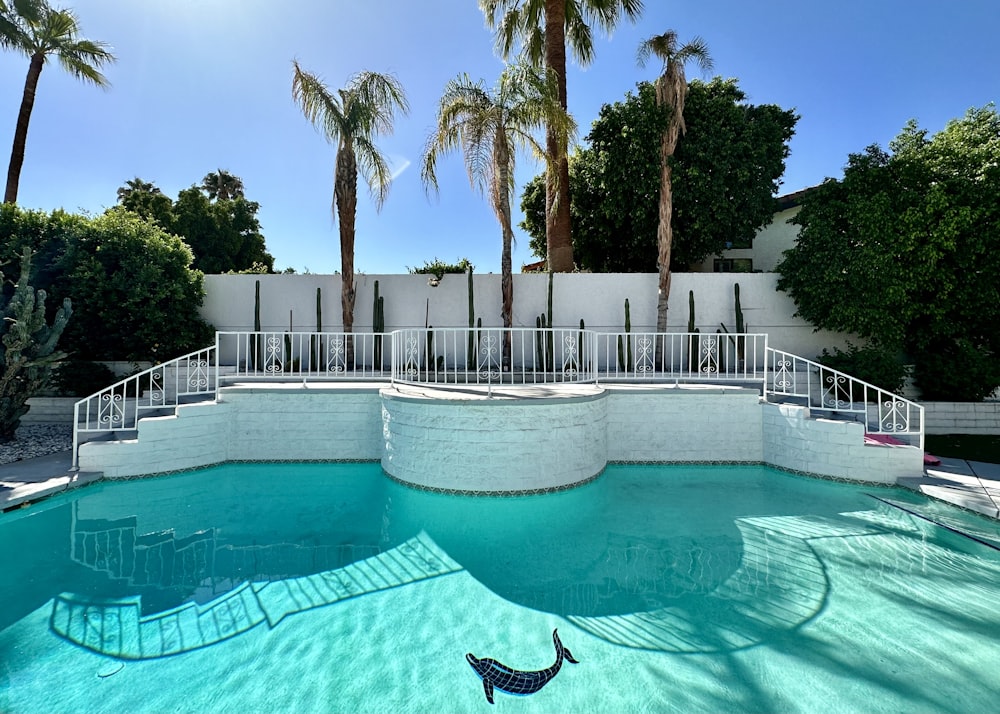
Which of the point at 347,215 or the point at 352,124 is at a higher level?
the point at 352,124

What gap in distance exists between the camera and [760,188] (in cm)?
1256

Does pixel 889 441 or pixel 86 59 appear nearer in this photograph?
pixel 889 441

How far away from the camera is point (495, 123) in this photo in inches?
357

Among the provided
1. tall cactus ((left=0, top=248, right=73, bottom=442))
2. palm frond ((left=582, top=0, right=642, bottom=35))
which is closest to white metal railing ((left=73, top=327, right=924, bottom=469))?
tall cactus ((left=0, top=248, right=73, bottom=442))

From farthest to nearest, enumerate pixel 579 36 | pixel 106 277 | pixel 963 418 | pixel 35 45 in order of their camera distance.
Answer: pixel 579 36
pixel 35 45
pixel 106 277
pixel 963 418

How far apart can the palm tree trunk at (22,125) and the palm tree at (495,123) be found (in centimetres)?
1226

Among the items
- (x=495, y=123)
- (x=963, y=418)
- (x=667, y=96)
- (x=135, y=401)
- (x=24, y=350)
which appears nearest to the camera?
(x=24, y=350)

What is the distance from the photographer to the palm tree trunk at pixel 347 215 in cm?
1037

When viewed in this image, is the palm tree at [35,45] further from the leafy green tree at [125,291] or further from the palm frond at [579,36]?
the palm frond at [579,36]

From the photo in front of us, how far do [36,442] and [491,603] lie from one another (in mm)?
9257

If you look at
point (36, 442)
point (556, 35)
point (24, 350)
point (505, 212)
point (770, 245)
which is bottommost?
point (36, 442)

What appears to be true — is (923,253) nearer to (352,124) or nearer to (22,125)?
(352,124)

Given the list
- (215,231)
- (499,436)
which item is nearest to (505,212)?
(499,436)

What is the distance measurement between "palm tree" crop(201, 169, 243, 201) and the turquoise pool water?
29.6 m
